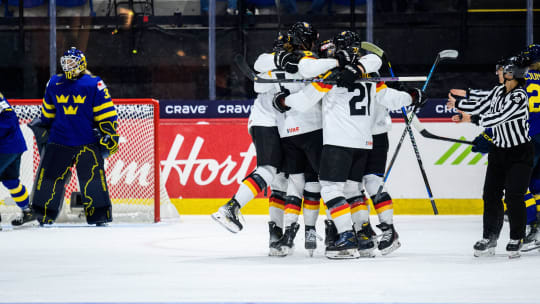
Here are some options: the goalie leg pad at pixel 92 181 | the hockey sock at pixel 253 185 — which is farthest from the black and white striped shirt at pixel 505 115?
the goalie leg pad at pixel 92 181

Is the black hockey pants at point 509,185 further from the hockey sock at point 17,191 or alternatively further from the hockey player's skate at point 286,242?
the hockey sock at point 17,191

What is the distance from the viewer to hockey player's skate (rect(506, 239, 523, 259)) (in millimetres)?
4441

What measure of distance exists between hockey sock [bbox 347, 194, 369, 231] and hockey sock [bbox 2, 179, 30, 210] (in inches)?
112

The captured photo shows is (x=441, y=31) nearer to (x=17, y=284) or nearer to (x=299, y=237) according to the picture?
(x=299, y=237)

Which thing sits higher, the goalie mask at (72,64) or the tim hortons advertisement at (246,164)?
the goalie mask at (72,64)

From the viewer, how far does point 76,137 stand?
6.36m

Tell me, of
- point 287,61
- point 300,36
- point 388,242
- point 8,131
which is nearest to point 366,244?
point 388,242

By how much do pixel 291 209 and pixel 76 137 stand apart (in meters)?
2.30

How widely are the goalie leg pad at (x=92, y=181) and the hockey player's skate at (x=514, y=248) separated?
3.17 meters

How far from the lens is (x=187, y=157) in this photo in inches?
311

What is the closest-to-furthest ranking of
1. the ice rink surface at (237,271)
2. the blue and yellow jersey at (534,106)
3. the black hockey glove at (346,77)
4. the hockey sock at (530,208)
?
the ice rink surface at (237,271) < the black hockey glove at (346,77) < the hockey sock at (530,208) < the blue and yellow jersey at (534,106)

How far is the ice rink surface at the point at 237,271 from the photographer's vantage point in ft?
10.3

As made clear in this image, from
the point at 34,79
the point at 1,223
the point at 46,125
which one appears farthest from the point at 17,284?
the point at 34,79

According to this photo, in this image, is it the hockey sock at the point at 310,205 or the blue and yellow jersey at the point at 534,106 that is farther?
the blue and yellow jersey at the point at 534,106
